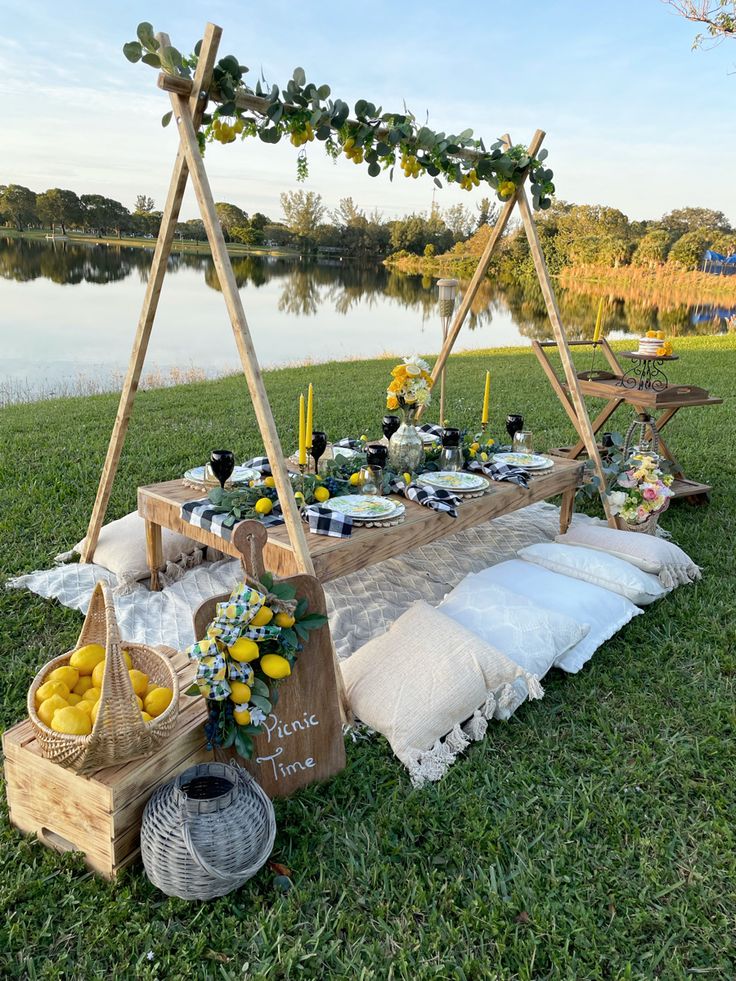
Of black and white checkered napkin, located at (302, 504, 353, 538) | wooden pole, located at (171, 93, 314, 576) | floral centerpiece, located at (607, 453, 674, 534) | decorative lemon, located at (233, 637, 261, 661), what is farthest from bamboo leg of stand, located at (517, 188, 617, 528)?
decorative lemon, located at (233, 637, 261, 661)

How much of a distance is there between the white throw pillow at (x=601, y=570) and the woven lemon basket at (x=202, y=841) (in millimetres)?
2046

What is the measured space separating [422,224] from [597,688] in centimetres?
2437

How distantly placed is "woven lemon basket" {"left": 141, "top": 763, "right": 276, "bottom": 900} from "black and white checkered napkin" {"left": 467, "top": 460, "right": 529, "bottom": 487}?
2162mm

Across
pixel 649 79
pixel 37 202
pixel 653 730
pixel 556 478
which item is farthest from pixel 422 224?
pixel 653 730

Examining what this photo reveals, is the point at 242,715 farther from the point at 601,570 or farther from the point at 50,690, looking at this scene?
the point at 601,570

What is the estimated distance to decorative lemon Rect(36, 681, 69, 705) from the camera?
6.08 feet

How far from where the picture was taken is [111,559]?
139 inches

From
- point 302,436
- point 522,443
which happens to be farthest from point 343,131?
point 522,443

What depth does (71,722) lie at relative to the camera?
69.0 inches

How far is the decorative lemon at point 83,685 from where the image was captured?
1.93 meters

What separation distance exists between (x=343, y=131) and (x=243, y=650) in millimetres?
2252

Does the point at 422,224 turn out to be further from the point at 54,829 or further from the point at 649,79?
the point at 54,829

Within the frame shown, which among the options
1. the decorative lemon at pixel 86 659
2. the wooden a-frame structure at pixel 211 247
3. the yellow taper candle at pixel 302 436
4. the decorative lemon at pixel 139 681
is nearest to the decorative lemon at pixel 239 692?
the decorative lemon at pixel 139 681

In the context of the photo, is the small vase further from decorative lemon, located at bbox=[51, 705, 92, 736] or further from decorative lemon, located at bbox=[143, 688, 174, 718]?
decorative lemon, located at bbox=[51, 705, 92, 736]
